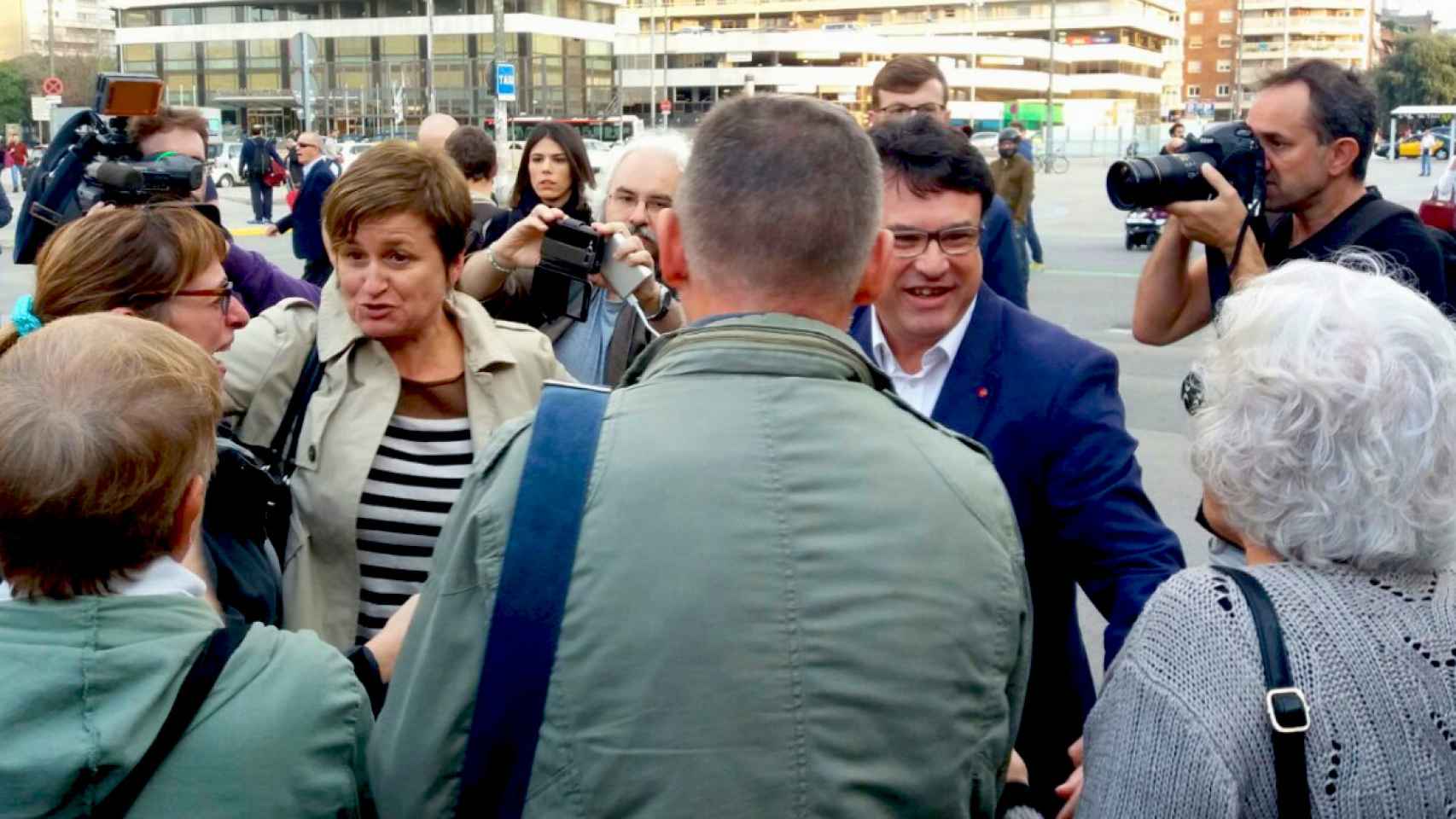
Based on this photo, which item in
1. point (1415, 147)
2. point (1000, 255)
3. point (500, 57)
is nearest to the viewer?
point (1000, 255)

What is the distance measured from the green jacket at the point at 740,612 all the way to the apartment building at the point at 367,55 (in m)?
74.8

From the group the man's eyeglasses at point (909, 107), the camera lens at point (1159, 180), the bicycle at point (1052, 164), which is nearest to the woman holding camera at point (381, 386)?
the camera lens at point (1159, 180)

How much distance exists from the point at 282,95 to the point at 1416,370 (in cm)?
8248

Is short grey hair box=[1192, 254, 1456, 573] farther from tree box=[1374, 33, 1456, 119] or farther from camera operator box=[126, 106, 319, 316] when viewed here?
tree box=[1374, 33, 1456, 119]

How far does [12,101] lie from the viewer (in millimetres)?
69812

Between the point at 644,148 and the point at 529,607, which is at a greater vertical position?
the point at 644,148

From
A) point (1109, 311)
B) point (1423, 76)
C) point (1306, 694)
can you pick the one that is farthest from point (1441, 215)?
point (1423, 76)

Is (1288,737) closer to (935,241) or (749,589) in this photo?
(749,589)

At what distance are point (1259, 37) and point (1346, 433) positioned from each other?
132 m

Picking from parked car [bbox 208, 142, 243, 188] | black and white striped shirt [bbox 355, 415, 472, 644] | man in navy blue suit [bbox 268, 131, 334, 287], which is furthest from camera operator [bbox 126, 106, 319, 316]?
parked car [bbox 208, 142, 243, 188]

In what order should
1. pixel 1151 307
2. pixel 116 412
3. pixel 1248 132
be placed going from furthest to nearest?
pixel 1151 307, pixel 1248 132, pixel 116 412

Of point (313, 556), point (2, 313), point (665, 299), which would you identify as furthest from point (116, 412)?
point (2, 313)

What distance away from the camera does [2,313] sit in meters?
13.3

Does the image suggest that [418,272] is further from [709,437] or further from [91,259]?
[709,437]
